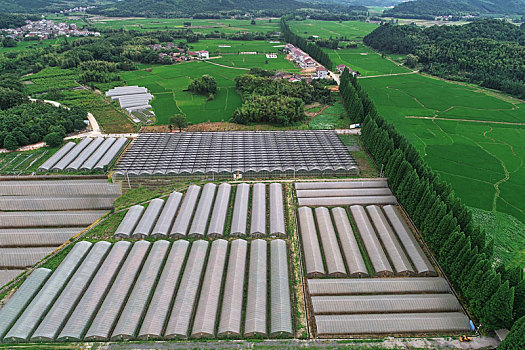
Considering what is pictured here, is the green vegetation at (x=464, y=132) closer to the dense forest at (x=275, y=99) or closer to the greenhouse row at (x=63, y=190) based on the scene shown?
the dense forest at (x=275, y=99)

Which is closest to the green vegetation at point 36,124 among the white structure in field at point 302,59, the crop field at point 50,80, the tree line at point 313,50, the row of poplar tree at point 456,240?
the crop field at point 50,80

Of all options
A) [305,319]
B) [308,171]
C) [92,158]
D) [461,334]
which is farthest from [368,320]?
[92,158]

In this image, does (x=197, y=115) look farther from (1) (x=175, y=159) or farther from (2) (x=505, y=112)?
(2) (x=505, y=112)

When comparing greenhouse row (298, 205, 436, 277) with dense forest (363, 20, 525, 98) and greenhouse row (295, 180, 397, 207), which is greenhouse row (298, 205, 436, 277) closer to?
greenhouse row (295, 180, 397, 207)

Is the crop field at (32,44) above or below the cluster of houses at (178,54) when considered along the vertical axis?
above

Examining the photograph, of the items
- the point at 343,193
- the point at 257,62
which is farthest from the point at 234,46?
the point at 343,193

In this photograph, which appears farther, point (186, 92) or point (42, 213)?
point (186, 92)

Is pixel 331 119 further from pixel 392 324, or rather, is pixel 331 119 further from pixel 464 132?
pixel 392 324
